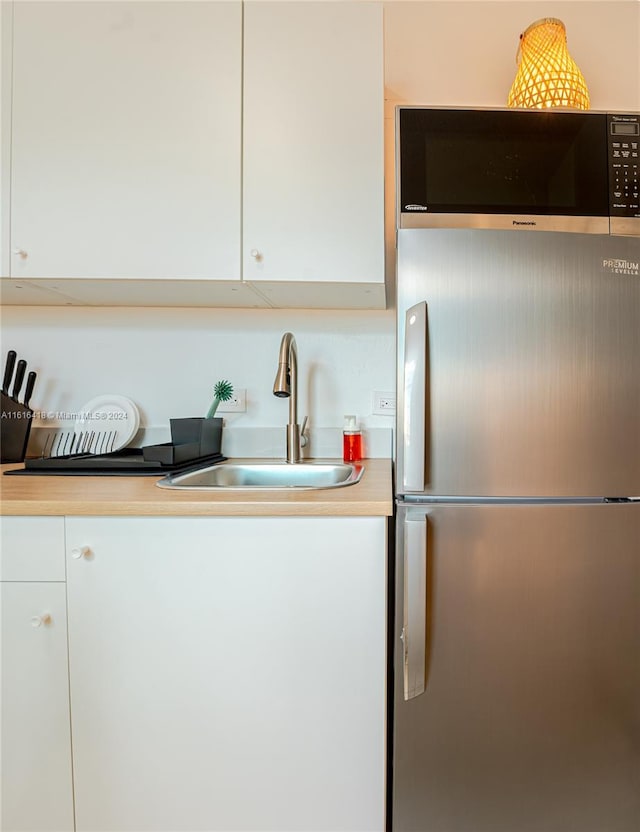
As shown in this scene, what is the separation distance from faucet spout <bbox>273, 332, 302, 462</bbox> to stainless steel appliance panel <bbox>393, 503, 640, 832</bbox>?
1.75ft

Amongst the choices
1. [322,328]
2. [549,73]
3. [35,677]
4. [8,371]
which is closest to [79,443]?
[8,371]

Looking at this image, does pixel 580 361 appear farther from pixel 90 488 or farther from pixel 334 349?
pixel 90 488

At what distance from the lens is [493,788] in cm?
100

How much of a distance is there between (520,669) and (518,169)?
45.6 inches

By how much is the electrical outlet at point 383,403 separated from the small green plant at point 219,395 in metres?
0.51

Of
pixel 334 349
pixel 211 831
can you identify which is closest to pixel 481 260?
pixel 334 349

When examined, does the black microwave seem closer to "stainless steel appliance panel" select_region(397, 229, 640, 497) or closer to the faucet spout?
"stainless steel appliance panel" select_region(397, 229, 640, 497)

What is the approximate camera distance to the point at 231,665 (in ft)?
3.16

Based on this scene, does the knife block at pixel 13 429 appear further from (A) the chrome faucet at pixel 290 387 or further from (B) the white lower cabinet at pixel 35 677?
(A) the chrome faucet at pixel 290 387

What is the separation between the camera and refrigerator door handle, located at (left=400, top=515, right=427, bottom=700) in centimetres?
97

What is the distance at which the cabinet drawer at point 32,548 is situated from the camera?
3.14 ft

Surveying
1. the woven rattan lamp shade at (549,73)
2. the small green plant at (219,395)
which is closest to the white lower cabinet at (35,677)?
the small green plant at (219,395)

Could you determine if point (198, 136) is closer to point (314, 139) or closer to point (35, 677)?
point (314, 139)

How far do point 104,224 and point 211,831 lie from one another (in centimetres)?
149
